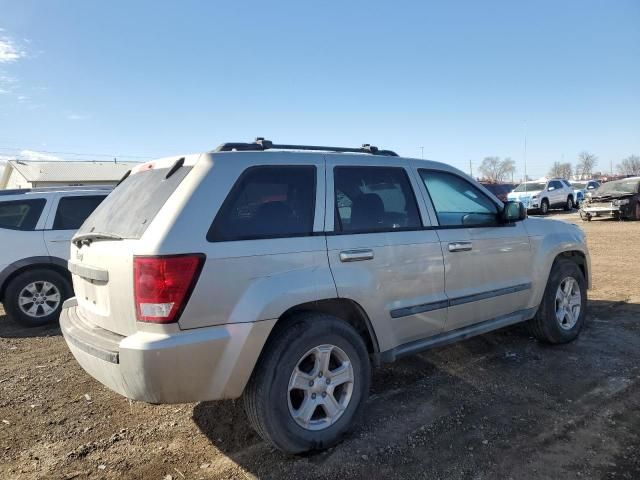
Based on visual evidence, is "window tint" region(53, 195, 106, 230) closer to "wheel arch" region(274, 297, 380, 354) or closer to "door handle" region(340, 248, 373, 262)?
"wheel arch" region(274, 297, 380, 354)

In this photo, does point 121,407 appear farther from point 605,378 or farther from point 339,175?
point 605,378

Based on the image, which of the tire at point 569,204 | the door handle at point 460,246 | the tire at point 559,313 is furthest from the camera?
the tire at point 569,204

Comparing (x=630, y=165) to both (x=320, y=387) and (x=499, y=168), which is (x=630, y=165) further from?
(x=320, y=387)

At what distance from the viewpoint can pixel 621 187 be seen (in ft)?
63.9

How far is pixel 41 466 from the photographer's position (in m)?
3.02

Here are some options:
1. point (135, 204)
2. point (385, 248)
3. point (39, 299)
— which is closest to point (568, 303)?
point (385, 248)

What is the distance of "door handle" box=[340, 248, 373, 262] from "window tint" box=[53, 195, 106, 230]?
5.28 metres

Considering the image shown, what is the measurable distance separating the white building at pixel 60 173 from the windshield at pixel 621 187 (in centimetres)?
3800

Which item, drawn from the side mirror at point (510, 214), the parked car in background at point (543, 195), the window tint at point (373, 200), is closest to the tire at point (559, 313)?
the side mirror at point (510, 214)

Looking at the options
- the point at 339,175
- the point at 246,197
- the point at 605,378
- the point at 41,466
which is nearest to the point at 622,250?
the point at 605,378

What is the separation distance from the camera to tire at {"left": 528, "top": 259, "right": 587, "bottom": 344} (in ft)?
15.5

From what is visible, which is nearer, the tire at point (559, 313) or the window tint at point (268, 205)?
the window tint at point (268, 205)

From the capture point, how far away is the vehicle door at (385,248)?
3205 mm

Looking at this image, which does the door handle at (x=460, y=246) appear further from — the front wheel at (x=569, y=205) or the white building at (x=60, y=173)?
the white building at (x=60, y=173)
